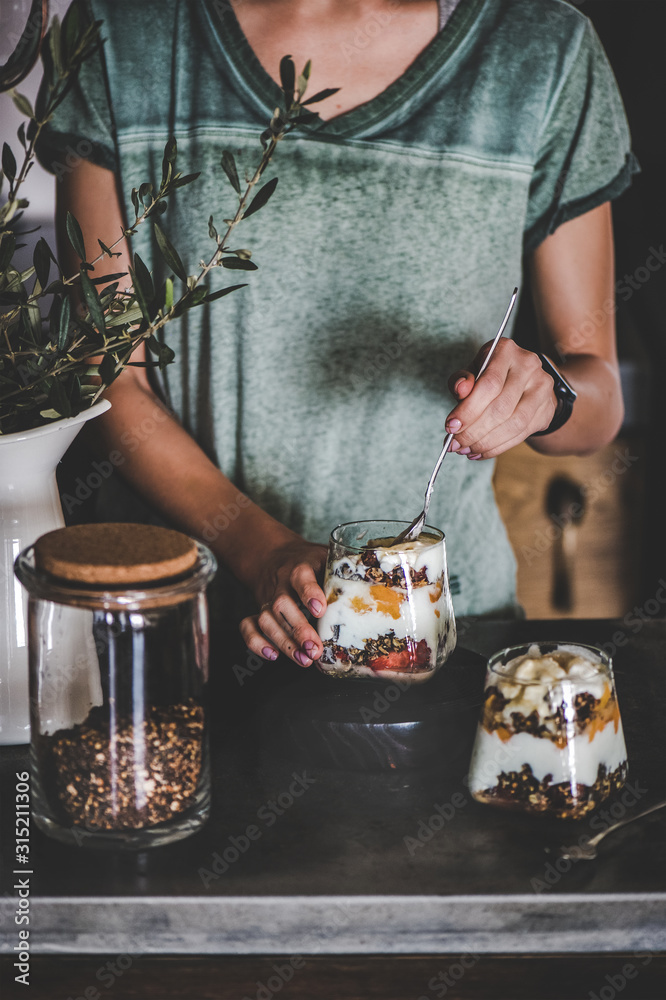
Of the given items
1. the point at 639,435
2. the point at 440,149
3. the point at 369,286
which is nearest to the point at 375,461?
the point at 369,286

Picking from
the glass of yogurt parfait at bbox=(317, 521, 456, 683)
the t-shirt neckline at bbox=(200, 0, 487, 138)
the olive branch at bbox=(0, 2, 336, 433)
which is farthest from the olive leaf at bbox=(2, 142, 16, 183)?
the t-shirt neckline at bbox=(200, 0, 487, 138)

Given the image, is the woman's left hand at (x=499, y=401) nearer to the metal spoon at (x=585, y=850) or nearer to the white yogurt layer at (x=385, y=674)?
the white yogurt layer at (x=385, y=674)

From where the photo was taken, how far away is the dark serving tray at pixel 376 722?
736mm

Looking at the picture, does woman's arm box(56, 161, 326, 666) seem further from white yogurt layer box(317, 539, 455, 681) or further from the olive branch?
the olive branch

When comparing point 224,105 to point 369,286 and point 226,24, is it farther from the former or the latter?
point 369,286

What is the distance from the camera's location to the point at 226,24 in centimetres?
119

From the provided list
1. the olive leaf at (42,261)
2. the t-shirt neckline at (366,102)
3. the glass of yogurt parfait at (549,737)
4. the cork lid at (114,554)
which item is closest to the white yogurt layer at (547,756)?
Result: the glass of yogurt parfait at (549,737)

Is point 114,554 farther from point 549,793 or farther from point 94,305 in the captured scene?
point 549,793

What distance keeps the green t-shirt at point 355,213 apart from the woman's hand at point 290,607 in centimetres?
34

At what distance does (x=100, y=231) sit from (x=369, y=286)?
34 cm
